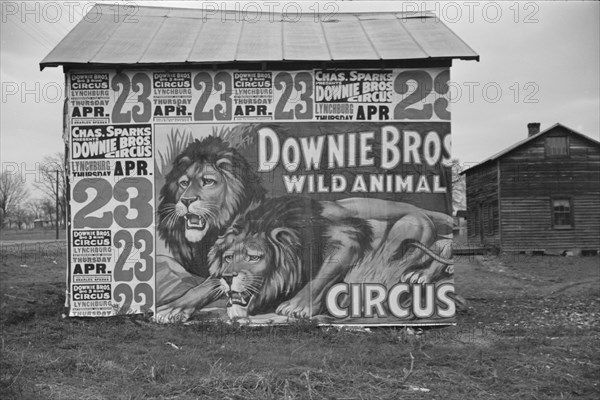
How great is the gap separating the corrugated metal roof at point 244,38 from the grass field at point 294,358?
15.9ft

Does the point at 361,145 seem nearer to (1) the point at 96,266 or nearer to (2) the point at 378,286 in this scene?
(2) the point at 378,286

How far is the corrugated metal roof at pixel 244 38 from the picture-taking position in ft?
31.6

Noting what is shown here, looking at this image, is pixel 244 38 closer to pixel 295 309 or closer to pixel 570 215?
pixel 295 309

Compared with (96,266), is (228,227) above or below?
above

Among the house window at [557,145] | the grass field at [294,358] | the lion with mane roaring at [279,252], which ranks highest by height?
the house window at [557,145]

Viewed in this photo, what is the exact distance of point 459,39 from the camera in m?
10.3

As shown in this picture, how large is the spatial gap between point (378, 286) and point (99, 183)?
5505 millimetres

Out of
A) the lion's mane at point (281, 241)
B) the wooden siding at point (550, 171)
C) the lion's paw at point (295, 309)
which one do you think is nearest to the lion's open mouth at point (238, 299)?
the lion's mane at point (281, 241)

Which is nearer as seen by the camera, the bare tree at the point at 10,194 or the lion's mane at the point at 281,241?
the lion's mane at the point at 281,241

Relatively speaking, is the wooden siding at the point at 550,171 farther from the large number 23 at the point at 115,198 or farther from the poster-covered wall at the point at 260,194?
the large number 23 at the point at 115,198

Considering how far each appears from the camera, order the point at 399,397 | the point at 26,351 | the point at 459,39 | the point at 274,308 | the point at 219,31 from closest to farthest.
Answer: the point at 399,397
the point at 26,351
the point at 274,308
the point at 459,39
the point at 219,31

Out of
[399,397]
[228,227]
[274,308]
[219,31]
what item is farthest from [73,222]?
[399,397]

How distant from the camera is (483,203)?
30938 mm

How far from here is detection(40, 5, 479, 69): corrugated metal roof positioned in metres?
9.62
